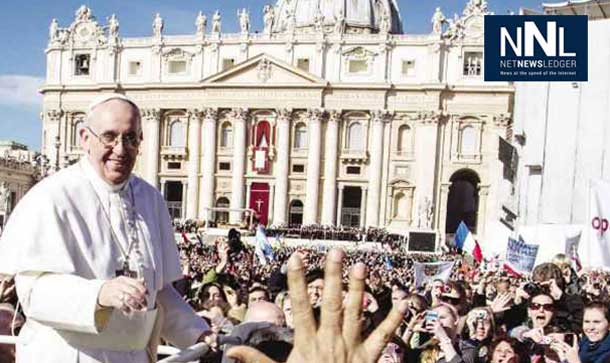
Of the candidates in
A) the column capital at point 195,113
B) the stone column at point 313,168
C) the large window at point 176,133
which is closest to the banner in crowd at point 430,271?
the stone column at point 313,168

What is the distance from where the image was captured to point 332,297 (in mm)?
1875

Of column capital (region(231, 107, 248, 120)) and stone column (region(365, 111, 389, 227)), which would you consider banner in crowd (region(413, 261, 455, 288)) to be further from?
column capital (region(231, 107, 248, 120))

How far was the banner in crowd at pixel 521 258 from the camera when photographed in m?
13.0

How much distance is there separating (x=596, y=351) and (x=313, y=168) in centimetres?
4583

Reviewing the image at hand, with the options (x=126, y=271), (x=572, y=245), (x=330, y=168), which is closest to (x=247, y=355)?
(x=126, y=271)

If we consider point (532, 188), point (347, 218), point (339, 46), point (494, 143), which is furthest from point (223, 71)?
point (532, 188)

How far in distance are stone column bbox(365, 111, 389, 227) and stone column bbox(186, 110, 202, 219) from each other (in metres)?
11.8

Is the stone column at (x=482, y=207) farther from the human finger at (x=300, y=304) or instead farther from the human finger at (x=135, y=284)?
the human finger at (x=300, y=304)

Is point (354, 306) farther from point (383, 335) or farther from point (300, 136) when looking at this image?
point (300, 136)

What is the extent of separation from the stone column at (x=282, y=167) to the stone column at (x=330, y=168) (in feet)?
8.46

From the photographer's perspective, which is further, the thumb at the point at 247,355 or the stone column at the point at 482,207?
the stone column at the point at 482,207

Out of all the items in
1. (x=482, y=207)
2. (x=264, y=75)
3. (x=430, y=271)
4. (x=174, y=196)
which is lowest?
(x=174, y=196)

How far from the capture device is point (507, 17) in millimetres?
22266

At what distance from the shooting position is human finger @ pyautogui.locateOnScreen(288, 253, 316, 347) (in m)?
1.87
